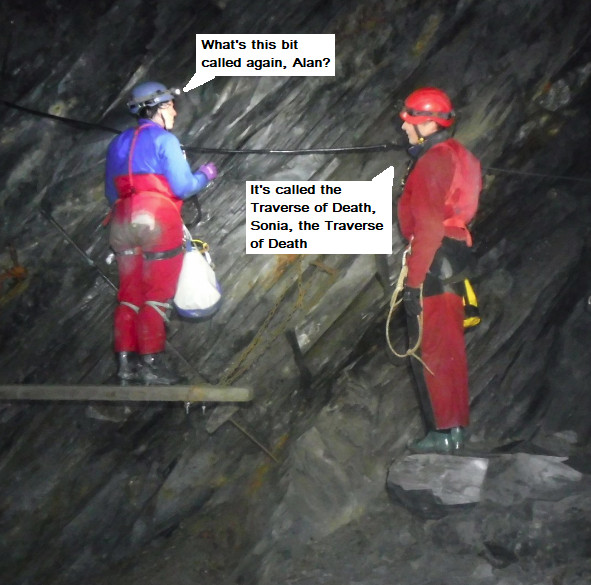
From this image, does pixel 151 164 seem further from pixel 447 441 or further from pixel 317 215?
pixel 447 441

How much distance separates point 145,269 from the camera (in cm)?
505

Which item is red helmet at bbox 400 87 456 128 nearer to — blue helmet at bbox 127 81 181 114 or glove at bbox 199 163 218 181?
glove at bbox 199 163 218 181

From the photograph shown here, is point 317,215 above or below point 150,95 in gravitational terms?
below

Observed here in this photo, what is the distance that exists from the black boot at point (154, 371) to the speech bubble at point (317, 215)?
114cm

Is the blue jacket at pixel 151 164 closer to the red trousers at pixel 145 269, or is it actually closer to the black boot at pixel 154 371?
the red trousers at pixel 145 269

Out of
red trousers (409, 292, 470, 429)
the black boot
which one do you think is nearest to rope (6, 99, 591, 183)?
red trousers (409, 292, 470, 429)

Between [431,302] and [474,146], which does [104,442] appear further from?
[474,146]

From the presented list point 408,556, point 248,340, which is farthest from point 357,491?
point 248,340

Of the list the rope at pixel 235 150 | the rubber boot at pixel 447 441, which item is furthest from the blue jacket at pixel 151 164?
the rubber boot at pixel 447 441

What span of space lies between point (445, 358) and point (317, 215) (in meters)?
1.41

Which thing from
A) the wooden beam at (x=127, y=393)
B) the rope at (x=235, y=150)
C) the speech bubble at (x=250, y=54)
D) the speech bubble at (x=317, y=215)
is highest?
the speech bubble at (x=250, y=54)

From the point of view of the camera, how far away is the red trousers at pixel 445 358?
17.5 feet

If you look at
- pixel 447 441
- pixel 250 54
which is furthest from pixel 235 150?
pixel 447 441

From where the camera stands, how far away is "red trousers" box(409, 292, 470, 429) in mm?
5328
